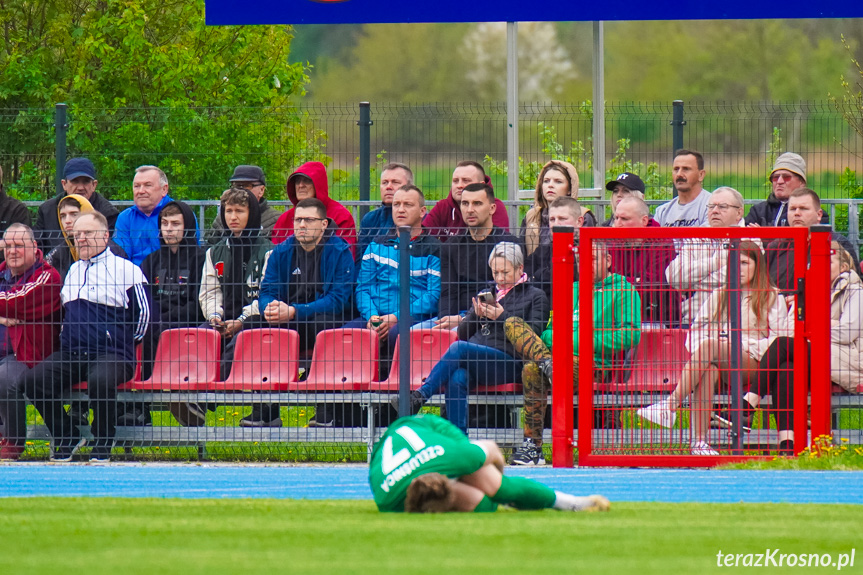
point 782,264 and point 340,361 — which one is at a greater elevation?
point 782,264

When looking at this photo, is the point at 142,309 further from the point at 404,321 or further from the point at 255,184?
the point at 255,184

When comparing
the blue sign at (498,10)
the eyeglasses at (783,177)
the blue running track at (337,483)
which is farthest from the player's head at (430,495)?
the blue sign at (498,10)

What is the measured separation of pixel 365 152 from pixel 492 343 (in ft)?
17.9

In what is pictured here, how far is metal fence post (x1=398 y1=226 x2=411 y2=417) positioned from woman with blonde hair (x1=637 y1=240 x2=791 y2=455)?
173 centimetres

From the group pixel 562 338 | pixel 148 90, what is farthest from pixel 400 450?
pixel 148 90

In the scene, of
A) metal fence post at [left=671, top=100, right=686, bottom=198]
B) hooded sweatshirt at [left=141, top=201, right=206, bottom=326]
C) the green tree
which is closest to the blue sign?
metal fence post at [left=671, top=100, right=686, bottom=198]

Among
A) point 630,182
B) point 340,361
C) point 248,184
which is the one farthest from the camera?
point 248,184

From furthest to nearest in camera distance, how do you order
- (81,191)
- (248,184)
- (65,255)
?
1. (248,184)
2. (81,191)
3. (65,255)

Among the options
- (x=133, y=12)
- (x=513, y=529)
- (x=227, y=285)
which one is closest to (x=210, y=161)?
(x=133, y=12)

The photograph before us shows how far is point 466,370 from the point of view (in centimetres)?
959

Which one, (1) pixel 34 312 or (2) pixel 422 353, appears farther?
(1) pixel 34 312

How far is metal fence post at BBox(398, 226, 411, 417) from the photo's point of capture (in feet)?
31.6

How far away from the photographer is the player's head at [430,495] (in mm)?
6172

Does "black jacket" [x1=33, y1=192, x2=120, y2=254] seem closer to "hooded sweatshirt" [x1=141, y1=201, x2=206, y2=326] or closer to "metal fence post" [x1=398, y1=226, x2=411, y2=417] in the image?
"hooded sweatshirt" [x1=141, y1=201, x2=206, y2=326]
